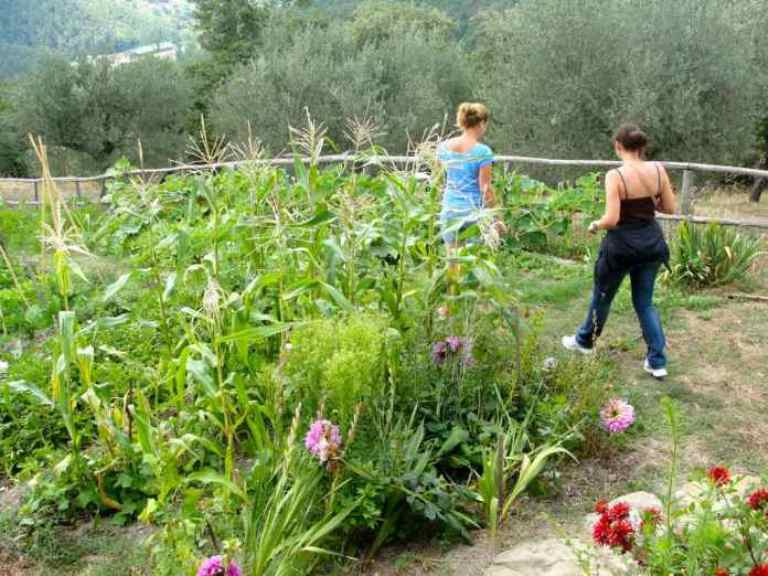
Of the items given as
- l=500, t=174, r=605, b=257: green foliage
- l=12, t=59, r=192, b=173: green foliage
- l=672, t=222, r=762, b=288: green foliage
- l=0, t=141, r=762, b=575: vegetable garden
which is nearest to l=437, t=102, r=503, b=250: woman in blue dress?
l=0, t=141, r=762, b=575: vegetable garden

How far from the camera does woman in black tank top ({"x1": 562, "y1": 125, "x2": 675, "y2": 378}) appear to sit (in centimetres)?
434

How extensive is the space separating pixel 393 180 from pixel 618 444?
1.63 metres

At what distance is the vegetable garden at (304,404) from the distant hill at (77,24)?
6815cm

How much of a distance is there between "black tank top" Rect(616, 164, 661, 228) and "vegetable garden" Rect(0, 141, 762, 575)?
827 millimetres

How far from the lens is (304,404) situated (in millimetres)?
3162

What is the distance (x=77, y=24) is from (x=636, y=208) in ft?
400

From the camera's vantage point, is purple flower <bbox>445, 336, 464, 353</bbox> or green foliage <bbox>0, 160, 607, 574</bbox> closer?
green foliage <bbox>0, 160, 607, 574</bbox>

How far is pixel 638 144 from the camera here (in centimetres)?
430

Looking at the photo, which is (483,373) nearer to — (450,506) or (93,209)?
(450,506)

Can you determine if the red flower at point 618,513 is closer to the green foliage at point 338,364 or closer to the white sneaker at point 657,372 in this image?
the green foliage at point 338,364

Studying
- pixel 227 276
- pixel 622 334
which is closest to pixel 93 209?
pixel 227 276

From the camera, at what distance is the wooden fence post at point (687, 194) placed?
8016 mm

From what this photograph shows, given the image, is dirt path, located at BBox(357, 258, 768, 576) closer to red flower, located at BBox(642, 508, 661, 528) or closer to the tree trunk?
red flower, located at BBox(642, 508, 661, 528)

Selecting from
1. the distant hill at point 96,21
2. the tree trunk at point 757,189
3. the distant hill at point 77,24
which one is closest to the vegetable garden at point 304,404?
the tree trunk at point 757,189
